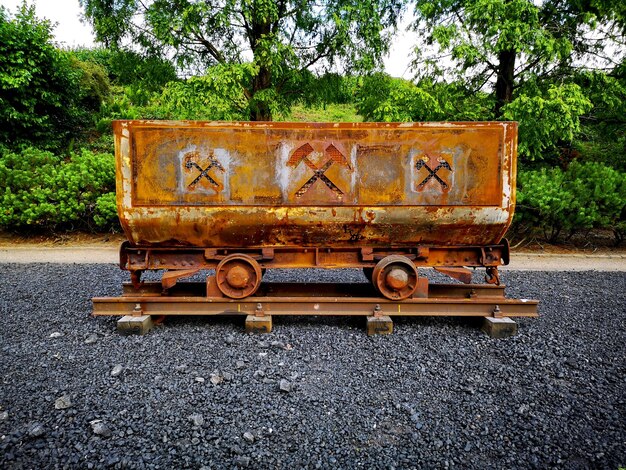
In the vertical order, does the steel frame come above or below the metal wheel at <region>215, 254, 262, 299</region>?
below

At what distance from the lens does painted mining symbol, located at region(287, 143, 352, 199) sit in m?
4.48

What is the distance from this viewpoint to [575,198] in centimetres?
852

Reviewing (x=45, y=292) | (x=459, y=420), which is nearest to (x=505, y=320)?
(x=459, y=420)

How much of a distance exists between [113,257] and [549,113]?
34.6 feet

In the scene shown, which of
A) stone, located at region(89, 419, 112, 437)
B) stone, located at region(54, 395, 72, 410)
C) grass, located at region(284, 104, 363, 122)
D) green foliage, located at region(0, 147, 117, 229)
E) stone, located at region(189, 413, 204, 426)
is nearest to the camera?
stone, located at region(89, 419, 112, 437)

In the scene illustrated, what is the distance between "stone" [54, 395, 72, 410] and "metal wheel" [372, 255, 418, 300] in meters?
3.37

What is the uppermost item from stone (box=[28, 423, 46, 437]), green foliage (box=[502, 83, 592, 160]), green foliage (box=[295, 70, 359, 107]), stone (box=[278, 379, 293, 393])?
green foliage (box=[295, 70, 359, 107])

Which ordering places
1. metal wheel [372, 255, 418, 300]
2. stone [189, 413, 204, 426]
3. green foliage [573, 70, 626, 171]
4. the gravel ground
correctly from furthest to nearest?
1. green foliage [573, 70, 626, 171]
2. metal wheel [372, 255, 418, 300]
3. stone [189, 413, 204, 426]
4. the gravel ground

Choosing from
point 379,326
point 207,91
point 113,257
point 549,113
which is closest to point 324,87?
point 207,91

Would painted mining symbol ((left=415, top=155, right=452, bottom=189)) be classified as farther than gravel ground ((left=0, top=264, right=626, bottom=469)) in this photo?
Yes

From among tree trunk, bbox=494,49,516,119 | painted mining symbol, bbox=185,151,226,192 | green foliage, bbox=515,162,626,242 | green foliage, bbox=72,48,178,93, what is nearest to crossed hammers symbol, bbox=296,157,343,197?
painted mining symbol, bbox=185,151,226,192

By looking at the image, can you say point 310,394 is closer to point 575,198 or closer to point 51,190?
point 575,198

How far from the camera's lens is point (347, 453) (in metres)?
2.64

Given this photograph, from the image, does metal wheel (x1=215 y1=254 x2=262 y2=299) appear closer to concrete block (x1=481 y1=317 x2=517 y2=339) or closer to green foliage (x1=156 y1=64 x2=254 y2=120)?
concrete block (x1=481 y1=317 x2=517 y2=339)
